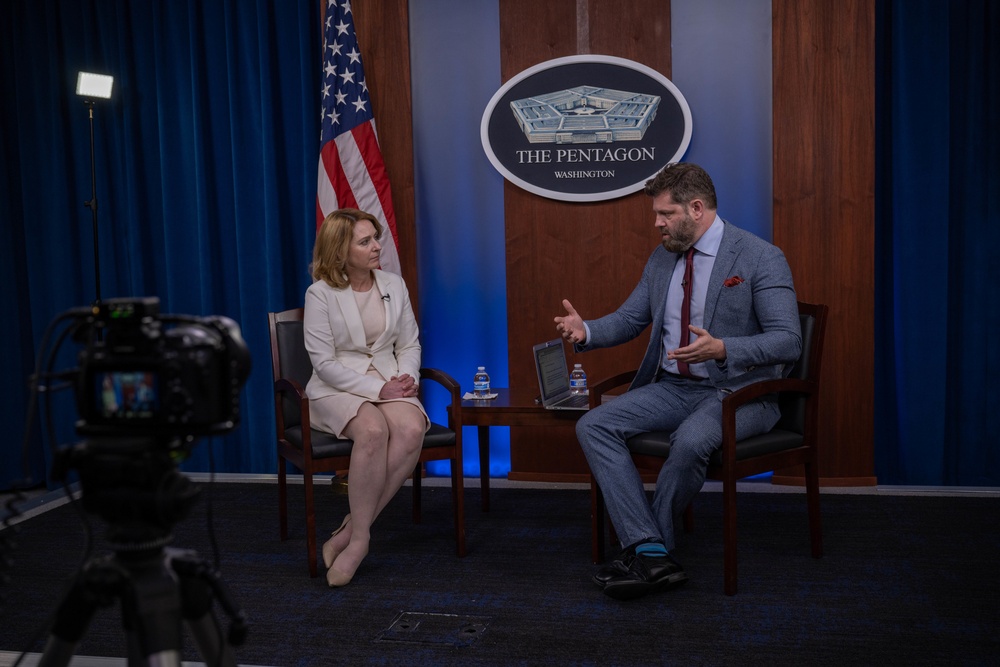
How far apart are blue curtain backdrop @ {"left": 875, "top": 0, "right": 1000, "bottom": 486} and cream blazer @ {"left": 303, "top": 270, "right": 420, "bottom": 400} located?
2214mm

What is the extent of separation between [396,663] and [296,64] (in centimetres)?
313

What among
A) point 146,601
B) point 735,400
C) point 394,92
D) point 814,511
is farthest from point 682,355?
point 394,92

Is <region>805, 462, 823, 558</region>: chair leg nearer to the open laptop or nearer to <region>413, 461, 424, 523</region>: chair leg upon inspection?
the open laptop

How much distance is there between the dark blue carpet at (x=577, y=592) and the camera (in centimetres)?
238

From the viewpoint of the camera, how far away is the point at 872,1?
12.5 ft

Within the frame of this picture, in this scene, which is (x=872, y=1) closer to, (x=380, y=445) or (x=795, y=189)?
(x=795, y=189)

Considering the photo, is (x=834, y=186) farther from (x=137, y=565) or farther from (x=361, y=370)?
(x=137, y=565)

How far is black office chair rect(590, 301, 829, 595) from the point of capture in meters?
2.78

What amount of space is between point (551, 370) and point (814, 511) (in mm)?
1072

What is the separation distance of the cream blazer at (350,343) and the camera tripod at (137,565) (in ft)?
6.12

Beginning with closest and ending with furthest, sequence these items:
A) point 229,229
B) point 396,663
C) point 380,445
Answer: point 396,663, point 380,445, point 229,229

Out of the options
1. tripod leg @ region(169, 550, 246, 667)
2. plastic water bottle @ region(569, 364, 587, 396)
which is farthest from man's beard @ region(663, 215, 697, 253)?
tripod leg @ region(169, 550, 246, 667)

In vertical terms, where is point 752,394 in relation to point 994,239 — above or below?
below

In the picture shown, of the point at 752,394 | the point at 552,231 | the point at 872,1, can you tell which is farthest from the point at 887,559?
the point at 872,1
